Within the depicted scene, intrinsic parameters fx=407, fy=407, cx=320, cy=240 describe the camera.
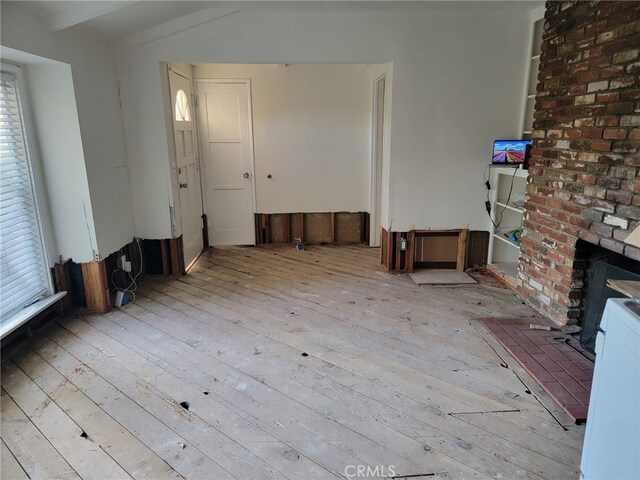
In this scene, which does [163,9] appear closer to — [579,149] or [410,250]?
[410,250]

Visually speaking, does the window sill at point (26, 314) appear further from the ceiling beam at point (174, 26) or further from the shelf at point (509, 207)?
the shelf at point (509, 207)

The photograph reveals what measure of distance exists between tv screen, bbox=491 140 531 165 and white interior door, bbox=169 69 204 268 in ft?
10.5

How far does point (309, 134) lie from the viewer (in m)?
5.26

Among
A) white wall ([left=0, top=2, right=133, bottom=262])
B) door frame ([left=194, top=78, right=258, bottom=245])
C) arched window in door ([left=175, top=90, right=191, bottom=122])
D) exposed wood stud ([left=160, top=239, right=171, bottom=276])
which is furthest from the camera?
door frame ([left=194, top=78, right=258, bottom=245])

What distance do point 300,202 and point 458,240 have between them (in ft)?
6.99

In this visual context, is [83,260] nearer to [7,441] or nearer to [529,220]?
[7,441]

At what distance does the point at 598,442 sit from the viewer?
1437mm

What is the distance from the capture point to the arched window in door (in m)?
4.30

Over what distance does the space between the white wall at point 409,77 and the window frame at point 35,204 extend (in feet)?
3.12

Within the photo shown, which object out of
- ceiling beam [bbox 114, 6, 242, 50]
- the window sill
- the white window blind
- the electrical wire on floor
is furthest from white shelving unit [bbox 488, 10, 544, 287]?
the white window blind

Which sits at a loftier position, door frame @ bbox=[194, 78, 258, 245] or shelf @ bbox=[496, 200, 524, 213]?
door frame @ bbox=[194, 78, 258, 245]

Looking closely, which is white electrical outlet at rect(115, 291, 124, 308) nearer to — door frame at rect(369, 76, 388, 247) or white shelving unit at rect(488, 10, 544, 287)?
door frame at rect(369, 76, 388, 247)

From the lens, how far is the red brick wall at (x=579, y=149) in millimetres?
2436

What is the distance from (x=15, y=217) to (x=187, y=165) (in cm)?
197
